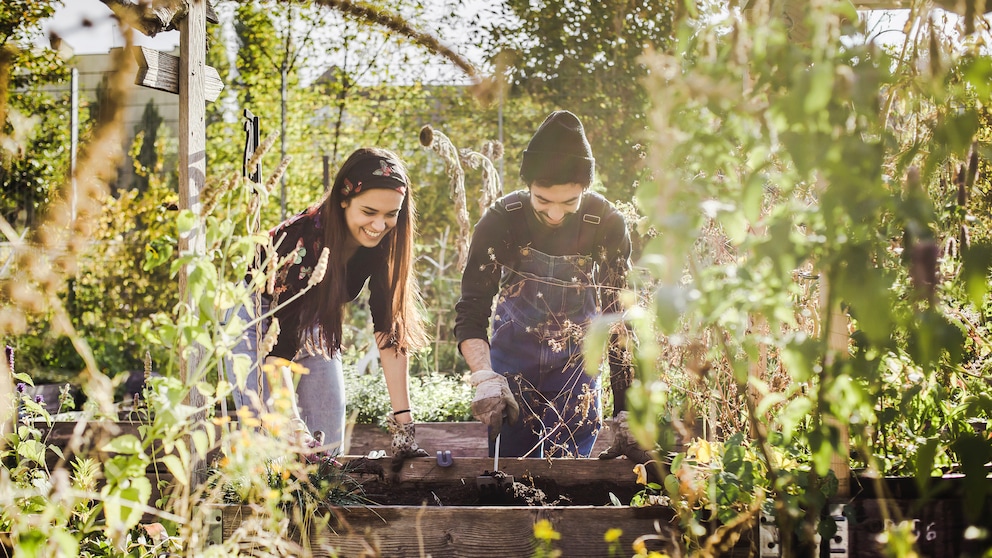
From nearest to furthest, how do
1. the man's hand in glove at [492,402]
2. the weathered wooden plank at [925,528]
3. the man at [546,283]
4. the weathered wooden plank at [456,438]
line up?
the weathered wooden plank at [925,528] < the man's hand in glove at [492,402] < the man at [546,283] < the weathered wooden plank at [456,438]

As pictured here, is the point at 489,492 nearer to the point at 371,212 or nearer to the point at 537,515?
the point at 537,515

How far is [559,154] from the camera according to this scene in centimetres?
279

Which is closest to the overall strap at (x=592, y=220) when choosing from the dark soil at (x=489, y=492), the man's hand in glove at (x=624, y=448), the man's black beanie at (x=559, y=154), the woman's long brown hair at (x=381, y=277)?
the man's black beanie at (x=559, y=154)

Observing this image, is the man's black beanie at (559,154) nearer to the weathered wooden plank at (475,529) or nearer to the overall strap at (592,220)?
the overall strap at (592,220)

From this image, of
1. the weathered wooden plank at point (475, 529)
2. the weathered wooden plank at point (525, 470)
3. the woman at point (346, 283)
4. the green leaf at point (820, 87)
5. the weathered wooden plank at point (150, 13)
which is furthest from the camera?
the woman at point (346, 283)

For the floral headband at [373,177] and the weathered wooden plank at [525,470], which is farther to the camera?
the floral headband at [373,177]

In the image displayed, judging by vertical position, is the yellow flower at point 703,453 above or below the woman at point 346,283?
below

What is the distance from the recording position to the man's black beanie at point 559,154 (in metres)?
2.79

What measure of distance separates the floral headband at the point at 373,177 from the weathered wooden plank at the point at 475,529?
1236mm

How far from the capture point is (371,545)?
1.81m

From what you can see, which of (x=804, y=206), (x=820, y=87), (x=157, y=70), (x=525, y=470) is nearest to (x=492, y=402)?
(x=525, y=470)

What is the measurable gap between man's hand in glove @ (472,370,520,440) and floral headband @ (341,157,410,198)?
743 millimetres

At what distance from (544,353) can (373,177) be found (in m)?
0.95

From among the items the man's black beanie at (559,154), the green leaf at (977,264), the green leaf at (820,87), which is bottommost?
the green leaf at (977,264)
